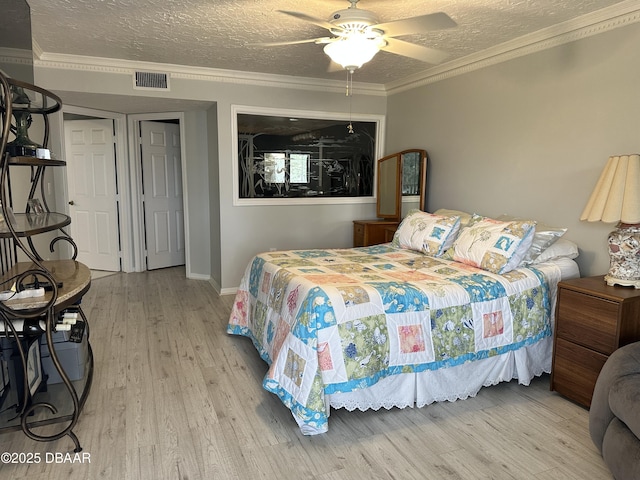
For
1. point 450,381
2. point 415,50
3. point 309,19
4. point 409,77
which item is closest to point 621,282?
point 450,381

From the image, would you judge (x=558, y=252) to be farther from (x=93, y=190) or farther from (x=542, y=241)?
(x=93, y=190)

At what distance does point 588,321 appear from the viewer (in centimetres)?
246

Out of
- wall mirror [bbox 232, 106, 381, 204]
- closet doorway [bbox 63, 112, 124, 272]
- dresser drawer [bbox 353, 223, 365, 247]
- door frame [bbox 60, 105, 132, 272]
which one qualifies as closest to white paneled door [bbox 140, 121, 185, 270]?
door frame [bbox 60, 105, 132, 272]

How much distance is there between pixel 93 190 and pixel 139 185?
23.4 inches

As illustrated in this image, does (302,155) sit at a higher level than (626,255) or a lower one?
higher

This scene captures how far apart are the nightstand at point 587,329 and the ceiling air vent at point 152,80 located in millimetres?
3897

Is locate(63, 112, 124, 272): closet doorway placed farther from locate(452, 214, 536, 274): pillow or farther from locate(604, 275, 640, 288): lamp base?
locate(604, 275, 640, 288): lamp base

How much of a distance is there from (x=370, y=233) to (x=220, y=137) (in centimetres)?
192

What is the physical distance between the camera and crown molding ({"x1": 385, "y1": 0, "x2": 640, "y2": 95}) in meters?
2.79

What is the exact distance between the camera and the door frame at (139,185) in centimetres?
552

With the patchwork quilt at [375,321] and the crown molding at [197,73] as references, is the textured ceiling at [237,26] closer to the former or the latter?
the crown molding at [197,73]

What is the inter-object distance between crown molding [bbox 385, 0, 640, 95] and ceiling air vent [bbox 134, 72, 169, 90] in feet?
8.45

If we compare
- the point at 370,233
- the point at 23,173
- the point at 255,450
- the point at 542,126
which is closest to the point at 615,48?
the point at 542,126

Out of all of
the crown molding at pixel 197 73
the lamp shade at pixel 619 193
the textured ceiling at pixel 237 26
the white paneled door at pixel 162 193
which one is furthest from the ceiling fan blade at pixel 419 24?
the white paneled door at pixel 162 193
